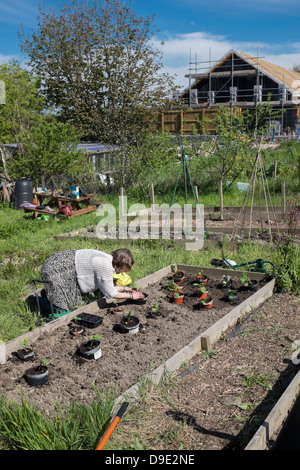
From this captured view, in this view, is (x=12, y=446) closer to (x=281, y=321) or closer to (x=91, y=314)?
(x=91, y=314)

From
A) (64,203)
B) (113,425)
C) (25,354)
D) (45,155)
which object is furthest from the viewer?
(45,155)

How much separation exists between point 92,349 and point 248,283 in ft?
7.43

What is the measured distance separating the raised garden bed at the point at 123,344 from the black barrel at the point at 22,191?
6637mm

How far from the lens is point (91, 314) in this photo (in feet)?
13.2

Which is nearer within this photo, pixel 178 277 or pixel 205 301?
pixel 205 301

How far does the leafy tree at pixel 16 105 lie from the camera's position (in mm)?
12148

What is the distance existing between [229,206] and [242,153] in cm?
248

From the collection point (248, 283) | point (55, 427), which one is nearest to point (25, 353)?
point (55, 427)

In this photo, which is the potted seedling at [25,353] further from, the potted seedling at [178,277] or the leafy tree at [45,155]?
the leafy tree at [45,155]

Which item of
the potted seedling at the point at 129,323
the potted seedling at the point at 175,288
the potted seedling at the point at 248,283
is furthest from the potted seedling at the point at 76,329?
the potted seedling at the point at 248,283

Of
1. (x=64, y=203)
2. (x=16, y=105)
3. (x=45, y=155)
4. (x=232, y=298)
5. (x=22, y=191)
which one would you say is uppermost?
(x=16, y=105)

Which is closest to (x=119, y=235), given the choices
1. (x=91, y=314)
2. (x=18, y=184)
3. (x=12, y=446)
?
(x=91, y=314)

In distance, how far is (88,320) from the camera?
3.86 metres

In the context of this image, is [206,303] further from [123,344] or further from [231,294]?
[123,344]
